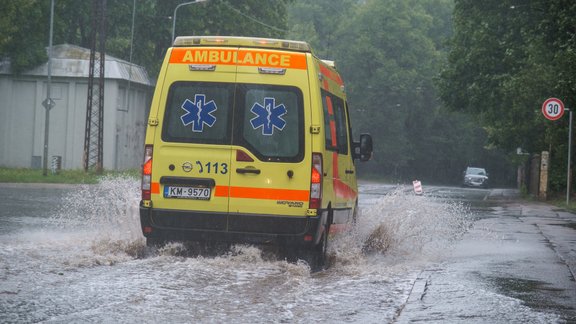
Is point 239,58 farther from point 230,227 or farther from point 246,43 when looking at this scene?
point 230,227

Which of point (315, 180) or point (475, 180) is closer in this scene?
point (315, 180)

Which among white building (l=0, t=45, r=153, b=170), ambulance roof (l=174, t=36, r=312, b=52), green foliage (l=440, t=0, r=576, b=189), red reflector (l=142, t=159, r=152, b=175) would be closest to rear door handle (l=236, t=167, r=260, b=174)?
red reflector (l=142, t=159, r=152, b=175)

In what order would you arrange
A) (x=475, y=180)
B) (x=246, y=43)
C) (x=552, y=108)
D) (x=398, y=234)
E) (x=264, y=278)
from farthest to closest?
(x=475, y=180), (x=552, y=108), (x=398, y=234), (x=246, y=43), (x=264, y=278)

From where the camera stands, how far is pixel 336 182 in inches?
496

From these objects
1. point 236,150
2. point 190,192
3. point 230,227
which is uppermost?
point 236,150

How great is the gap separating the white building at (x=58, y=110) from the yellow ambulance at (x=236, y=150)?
158 ft

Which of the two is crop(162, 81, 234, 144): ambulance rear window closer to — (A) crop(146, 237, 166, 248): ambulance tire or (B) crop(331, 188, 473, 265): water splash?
(A) crop(146, 237, 166, 248): ambulance tire

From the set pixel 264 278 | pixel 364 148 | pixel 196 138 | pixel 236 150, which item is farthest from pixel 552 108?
pixel 264 278

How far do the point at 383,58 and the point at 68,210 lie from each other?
70623 millimetres

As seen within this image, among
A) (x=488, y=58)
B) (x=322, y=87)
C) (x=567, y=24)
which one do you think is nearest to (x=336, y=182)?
(x=322, y=87)

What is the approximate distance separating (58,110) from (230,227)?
49573 mm

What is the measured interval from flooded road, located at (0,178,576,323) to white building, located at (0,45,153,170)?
42.9 m

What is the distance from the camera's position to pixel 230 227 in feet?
37.6

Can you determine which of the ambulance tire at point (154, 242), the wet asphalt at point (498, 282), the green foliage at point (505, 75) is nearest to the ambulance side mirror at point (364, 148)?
the wet asphalt at point (498, 282)
